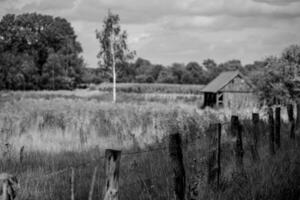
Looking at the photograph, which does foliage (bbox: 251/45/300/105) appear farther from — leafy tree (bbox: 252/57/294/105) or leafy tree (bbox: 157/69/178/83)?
leafy tree (bbox: 157/69/178/83)

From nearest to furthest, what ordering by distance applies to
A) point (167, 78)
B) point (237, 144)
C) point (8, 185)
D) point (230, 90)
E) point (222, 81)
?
point (8, 185)
point (237, 144)
point (230, 90)
point (222, 81)
point (167, 78)

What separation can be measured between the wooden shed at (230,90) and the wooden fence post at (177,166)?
3489 cm

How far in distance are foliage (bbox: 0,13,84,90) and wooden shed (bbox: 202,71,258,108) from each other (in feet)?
112

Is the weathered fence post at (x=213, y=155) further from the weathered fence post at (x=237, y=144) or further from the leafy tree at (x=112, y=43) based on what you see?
the leafy tree at (x=112, y=43)

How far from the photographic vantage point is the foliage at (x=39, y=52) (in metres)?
60.1

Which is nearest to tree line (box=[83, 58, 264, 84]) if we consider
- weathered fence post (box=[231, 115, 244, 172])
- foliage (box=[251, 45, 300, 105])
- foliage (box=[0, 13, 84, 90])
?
foliage (box=[0, 13, 84, 90])

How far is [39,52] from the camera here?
2721 inches

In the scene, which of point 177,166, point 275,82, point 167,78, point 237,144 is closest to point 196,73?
point 167,78

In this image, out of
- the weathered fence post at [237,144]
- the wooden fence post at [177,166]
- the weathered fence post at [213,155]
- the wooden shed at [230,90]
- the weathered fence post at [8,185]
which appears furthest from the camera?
the wooden shed at [230,90]

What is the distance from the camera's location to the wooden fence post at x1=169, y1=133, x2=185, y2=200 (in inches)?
138

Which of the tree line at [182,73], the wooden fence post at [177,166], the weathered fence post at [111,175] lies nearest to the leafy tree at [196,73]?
the tree line at [182,73]

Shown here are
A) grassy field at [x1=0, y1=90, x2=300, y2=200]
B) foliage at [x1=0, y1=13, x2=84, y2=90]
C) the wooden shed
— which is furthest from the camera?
foliage at [x1=0, y1=13, x2=84, y2=90]

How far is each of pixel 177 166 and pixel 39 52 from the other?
233ft

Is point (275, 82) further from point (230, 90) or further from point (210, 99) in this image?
point (210, 99)
